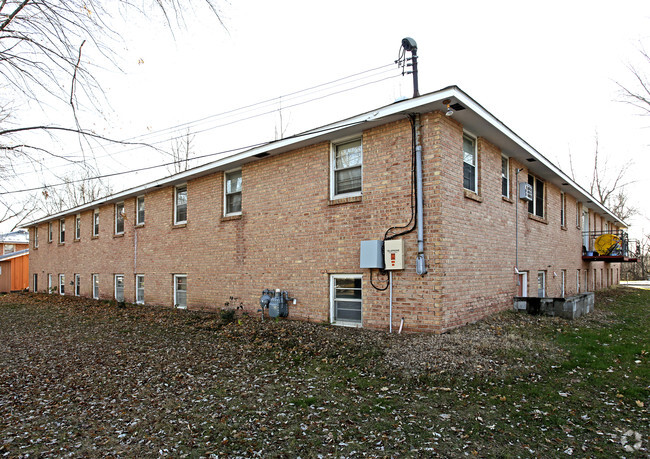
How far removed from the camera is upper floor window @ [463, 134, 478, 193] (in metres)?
8.51

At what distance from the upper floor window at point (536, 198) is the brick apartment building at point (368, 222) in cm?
6

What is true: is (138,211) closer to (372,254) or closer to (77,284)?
(77,284)

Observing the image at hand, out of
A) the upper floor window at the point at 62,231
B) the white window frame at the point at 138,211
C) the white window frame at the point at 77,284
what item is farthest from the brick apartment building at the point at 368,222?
the upper floor window at the point at 62,231

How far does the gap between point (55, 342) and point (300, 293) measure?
17.8ft

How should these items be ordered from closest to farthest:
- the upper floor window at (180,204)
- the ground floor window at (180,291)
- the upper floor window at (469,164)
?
1. the upper floor window at (469,164)
2. the ground floor window at (180,291)
3. the upper floor window at (180,204)

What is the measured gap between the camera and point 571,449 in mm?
3529

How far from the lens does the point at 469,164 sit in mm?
8664

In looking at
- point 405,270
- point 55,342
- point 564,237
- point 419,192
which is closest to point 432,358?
point 405,270

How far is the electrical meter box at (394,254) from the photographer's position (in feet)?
24.4

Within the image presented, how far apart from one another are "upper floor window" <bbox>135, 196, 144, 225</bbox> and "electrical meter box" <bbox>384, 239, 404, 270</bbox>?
37.0 feet

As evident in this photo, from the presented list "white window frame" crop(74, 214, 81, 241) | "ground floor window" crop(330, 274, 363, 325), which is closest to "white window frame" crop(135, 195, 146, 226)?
"white window frame" crop(74, 214, 81, 241)

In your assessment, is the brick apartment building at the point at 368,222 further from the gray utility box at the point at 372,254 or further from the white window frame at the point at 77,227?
the white window frame at the point at 77,227

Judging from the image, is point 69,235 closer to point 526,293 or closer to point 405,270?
point 405,270

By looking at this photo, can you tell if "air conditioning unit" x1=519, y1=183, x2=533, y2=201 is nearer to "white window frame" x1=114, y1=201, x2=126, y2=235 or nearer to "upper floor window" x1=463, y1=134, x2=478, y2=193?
"upper floor window" x1=463, y1=134, x2=478, y2=193
